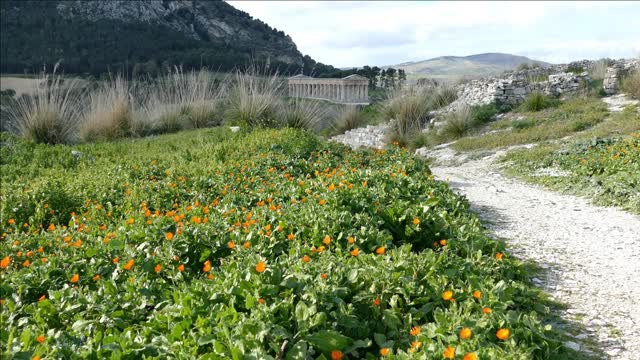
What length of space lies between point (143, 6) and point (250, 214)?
6649 cm

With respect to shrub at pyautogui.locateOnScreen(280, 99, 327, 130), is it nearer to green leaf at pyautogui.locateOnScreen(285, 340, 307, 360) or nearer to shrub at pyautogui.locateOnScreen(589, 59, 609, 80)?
green leaf at pyautogui.locateOnScreen(285, 340, 307, 360)

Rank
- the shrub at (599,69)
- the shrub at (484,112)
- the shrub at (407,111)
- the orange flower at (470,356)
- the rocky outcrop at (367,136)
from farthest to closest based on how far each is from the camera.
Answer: the shrub at (599,69) < the shrub at (407,111) < the shrub at (484,112) < the rocky outcrop at (367,136) < the orange flower at (470,356)

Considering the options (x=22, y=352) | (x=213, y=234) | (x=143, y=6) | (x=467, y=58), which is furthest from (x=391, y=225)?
(x=467, y=58)

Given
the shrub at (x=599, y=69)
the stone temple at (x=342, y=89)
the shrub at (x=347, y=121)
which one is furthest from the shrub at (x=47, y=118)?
the shrub at (x=599, y=69)

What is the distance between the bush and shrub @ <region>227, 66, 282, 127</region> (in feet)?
20.2

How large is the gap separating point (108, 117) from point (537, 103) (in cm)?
981

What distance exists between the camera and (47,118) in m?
9.99

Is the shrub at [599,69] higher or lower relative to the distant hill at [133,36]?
lower

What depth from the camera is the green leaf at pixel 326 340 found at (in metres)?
2.16

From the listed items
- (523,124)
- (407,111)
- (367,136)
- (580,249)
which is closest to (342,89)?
(407,111)

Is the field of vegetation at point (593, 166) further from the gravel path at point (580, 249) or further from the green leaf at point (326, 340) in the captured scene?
the green leaf at point (326, 340)

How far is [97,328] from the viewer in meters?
2.52

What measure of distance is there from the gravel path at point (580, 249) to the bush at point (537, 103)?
267 inches

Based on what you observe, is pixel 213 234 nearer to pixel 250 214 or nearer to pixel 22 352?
pixel 250 214
